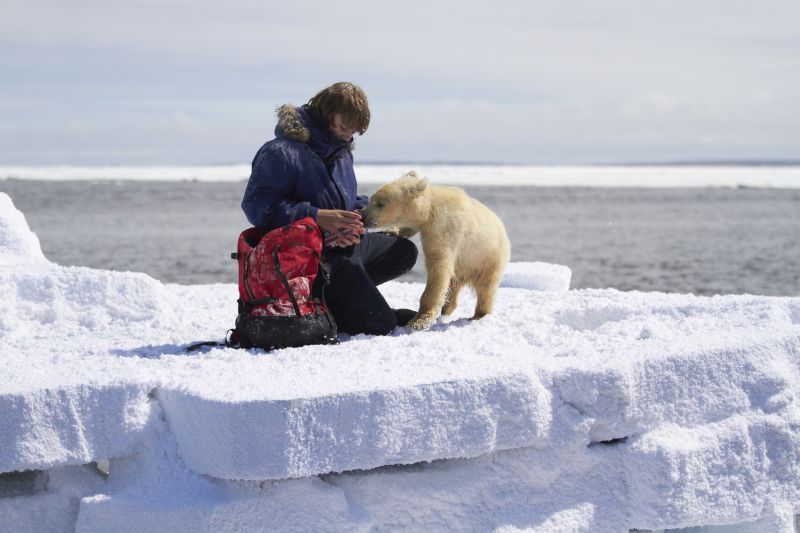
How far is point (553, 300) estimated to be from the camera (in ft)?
17.4

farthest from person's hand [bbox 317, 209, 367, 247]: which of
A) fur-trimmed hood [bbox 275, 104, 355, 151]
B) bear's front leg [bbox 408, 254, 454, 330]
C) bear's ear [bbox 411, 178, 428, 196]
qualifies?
bear's front leg [bbox 408, 254, 454, 330]

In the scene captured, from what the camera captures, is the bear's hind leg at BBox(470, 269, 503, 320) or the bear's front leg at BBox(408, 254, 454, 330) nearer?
the bear's front leg at BBox(408, 254, 454, 330)

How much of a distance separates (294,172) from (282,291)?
57cm

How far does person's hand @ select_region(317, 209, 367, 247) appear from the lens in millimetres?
3986

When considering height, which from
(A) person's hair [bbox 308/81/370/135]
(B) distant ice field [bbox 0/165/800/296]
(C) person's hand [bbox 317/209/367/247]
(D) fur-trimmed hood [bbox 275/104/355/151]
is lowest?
(B) distant ice field [bbox 0/165/800/296]

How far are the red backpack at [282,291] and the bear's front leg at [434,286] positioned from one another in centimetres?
71

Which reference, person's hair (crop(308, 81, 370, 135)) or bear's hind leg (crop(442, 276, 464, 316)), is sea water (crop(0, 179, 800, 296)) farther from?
person's hair (crop(308, 81, 370, 135))

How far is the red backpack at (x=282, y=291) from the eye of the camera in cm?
388

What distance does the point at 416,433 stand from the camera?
305cm

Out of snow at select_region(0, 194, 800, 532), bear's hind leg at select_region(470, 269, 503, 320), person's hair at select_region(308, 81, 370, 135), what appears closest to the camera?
snow at select_region(0, 194, 800, 532)

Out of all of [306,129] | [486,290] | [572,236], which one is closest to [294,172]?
[306,129]

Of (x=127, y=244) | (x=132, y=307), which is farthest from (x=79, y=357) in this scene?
(x=127, y=244)

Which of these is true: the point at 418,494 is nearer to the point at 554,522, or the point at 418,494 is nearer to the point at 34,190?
the point at 554,522

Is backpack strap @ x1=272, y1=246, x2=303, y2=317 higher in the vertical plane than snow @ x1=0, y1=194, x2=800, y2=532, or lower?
higher
